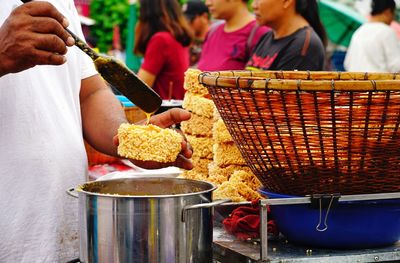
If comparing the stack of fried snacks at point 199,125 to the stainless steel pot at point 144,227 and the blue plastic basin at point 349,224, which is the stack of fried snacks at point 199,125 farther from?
the stainless steel pot at point 144,227

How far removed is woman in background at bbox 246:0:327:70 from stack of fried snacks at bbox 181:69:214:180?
3.97 ft

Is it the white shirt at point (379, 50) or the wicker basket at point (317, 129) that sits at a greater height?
the white shirt at point (379, 50)

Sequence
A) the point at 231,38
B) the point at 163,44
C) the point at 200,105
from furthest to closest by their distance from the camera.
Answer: the point at 163,44 < the point at 231,38 < the point at 200,105

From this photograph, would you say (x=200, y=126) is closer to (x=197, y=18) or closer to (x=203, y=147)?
(x=203, y=147)

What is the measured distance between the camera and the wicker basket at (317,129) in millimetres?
1847

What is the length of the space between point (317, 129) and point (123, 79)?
23.8 inches

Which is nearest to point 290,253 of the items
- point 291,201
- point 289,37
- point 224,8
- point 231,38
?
point 291,201

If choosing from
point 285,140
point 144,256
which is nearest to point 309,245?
point 285,140

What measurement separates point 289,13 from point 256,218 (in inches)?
92.1

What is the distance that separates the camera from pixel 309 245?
6.81ft

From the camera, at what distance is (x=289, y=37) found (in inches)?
164

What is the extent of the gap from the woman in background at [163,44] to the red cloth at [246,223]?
3489 mm

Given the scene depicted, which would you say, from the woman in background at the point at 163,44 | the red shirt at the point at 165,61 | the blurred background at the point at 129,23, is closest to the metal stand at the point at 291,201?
the woman in background at the point at 163,44

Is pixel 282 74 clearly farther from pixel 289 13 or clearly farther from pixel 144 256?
pixel 289 13
